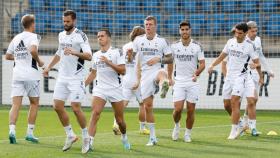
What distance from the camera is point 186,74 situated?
13.3 m

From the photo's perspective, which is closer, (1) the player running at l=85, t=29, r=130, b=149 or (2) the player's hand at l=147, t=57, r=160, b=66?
(1) the player running at l=85, t=29, r=130, b=149

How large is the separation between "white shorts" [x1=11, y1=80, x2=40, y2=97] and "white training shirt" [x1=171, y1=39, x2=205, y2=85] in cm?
261

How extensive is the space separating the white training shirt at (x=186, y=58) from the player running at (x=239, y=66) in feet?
2.06

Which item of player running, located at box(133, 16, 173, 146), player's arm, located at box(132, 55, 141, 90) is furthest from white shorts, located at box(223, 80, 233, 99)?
player's arm, located at box(132, 55, 141, 90)

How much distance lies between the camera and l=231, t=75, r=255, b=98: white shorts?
13602 mm

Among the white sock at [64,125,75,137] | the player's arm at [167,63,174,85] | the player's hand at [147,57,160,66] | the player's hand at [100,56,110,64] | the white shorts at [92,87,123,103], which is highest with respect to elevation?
the player's hand at [100,56,110,64]

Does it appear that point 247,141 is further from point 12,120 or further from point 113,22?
point 113,22

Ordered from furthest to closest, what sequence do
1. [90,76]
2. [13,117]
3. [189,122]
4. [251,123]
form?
[251,123], [189,122], [13,117], [90,76]

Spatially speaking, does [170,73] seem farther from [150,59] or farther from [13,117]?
[13,117]

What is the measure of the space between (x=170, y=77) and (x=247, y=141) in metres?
1.81

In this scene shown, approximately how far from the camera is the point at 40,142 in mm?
12398

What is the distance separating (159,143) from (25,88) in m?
2.64

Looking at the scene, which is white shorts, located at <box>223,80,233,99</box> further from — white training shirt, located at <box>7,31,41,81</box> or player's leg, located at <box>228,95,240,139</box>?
white training shirt, located at <box>7,31,41,81</box>

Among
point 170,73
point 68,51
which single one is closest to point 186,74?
point 170,73
